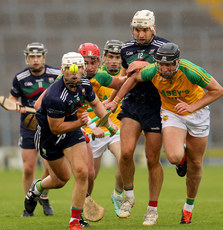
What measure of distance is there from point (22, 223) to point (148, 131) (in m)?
1.99

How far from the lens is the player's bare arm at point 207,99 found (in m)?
6.86

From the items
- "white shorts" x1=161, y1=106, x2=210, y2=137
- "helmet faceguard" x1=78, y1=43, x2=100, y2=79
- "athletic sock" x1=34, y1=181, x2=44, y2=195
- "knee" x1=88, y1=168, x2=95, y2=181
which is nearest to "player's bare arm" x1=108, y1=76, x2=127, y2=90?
"helmet faceguard" x1=78, y1=43, x2=100, y2=79

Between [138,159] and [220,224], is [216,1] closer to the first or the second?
[138,159]

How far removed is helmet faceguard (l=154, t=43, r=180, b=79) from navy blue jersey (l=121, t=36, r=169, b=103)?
54 cm

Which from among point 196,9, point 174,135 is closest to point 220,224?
point 174,135

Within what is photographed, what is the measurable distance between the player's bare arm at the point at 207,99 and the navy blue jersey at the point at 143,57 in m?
0.58

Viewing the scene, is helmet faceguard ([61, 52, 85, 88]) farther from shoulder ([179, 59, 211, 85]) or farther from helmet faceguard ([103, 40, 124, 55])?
helmet faceguard ([103, 40, 124, 55])

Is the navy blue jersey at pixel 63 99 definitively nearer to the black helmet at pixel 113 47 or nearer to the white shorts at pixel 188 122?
the white shorts at pixel 188 122

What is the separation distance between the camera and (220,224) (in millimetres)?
6910

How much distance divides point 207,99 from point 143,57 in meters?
1.02

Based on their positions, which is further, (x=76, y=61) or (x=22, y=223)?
(x=22, y=223)

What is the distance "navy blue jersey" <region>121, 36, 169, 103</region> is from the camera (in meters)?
7.30

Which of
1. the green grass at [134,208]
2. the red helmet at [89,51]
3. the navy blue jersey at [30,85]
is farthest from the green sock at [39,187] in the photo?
the red helmet at [89,51]

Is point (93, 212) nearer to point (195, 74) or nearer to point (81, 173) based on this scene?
point (81, 173)
